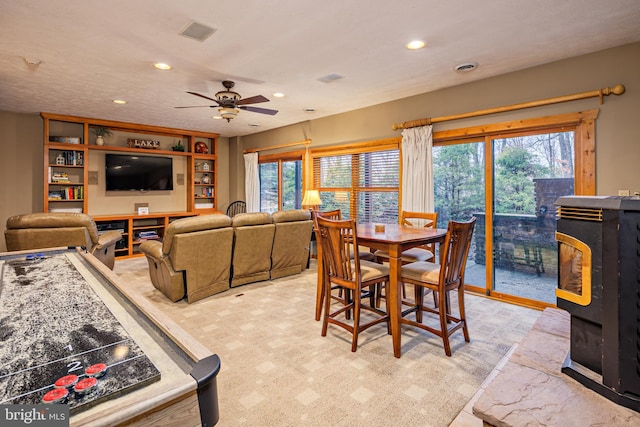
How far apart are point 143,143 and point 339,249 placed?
5905mm

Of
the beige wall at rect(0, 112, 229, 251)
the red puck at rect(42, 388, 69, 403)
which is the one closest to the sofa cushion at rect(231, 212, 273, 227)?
the red puck at rect(42, 388, 69, 403)

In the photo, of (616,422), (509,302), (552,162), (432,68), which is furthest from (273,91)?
(616,422)

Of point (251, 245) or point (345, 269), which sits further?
point (251, 245)

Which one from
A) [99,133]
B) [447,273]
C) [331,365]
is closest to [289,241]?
[331,365]

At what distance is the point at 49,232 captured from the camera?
3645 millimetres

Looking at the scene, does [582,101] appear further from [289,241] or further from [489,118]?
[289,241]

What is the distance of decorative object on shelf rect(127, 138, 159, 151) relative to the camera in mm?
6652

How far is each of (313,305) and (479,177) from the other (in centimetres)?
259

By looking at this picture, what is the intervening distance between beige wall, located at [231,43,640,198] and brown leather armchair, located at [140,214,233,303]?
2943mm

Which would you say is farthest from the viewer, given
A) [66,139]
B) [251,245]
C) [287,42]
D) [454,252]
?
[66,139]

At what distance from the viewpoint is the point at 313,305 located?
11.8ft

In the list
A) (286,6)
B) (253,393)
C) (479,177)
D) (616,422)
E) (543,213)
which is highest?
(286,6)

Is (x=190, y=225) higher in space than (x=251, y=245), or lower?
higher

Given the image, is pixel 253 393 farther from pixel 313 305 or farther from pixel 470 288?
pixel 470 288
